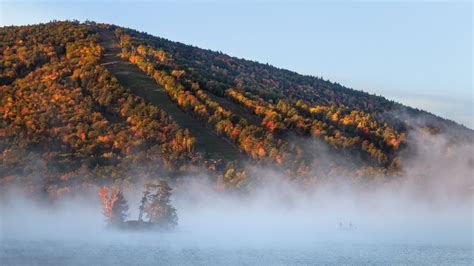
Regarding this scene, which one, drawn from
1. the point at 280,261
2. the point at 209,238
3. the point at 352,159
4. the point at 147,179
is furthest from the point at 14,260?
the point at 352,159

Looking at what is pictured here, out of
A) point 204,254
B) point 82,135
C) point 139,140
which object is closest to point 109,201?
point 204,254

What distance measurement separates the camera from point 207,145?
578ft

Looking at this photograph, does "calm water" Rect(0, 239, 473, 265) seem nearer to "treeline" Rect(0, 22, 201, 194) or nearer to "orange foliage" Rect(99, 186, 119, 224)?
"orange foliage" Rect(99, 186, 119, 224)

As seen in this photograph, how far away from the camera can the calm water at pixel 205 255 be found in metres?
97.3

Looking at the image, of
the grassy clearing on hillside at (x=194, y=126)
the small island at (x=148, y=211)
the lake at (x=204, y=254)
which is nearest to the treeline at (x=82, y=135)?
the grassy clearing on hillside at (x=194, y=126)

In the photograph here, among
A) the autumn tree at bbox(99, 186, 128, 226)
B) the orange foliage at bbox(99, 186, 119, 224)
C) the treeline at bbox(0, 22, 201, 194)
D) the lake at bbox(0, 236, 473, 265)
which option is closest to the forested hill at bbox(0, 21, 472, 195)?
the treeline at bbox(0, 22, 201, 194)

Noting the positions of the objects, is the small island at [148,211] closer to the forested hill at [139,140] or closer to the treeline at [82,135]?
the treeline at [82,135]

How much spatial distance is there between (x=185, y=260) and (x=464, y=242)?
64.6 m

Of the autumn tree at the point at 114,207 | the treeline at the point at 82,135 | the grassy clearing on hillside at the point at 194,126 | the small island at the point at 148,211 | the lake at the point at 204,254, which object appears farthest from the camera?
the grassy clearing on hillside at the point at 194,126

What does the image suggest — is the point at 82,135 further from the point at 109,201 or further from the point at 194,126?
the point at 109,201

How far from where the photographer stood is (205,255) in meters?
108

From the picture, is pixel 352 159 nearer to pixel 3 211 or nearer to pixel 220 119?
pixel 220 119

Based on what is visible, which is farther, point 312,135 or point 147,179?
point 312,135

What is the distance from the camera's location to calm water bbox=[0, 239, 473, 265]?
319 feet
